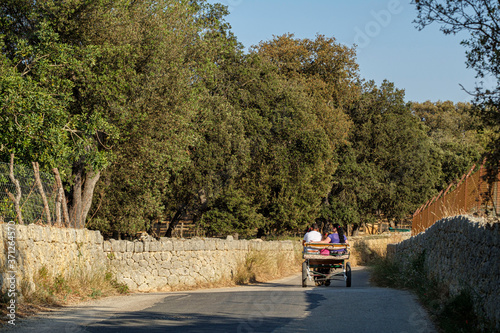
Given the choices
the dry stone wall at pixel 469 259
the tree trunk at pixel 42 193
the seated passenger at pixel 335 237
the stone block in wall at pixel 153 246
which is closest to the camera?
the dry stone wall at pixel 469 259

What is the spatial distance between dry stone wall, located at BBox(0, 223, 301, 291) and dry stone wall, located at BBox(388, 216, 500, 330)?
7.72 meters

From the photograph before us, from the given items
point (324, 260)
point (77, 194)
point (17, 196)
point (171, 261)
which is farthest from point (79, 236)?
point (324, 260)

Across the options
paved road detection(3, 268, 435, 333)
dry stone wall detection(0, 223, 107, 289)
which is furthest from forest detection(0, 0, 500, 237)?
paved road detection(3, 268, 435, 333)

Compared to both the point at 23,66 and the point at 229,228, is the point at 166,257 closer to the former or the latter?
the point at 23,66

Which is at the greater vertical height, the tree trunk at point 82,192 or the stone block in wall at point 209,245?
the tree trunk at point 82,192

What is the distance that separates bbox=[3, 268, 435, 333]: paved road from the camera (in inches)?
364

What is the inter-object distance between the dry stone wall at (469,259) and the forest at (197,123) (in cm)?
178

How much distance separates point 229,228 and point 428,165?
2947 centimetres

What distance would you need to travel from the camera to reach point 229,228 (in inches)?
1351

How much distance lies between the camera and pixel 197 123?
29.5m

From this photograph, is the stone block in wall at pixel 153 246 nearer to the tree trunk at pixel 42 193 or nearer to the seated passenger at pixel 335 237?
the tree trunk at pixel 42 193

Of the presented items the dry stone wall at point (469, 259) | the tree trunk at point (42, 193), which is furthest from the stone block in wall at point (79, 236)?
the dry stone wall at point (469, 259)

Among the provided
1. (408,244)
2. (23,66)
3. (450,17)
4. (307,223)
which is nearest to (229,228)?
(307,223)

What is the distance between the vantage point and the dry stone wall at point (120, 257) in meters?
12.1
